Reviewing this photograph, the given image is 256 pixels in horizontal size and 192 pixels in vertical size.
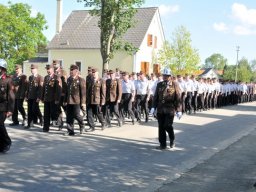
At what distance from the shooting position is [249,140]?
12.2 metres

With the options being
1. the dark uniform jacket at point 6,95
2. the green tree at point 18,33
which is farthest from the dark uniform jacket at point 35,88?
the green tree at point 18,33

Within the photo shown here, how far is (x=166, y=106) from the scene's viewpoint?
33.5 feet

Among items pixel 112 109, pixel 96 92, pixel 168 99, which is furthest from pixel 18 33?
pixel 168 99

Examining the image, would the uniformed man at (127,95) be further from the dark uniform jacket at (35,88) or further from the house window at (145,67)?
the house window at (145,67)

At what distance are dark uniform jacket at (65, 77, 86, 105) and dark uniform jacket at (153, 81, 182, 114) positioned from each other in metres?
2.39

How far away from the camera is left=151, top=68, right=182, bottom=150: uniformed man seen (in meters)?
10.1

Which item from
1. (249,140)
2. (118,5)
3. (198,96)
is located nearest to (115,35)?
(118,5)

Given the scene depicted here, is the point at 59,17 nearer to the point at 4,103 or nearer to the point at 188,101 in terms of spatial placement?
the point at 188,101

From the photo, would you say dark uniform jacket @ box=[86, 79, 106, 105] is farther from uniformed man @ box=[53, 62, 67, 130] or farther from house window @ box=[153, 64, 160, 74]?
house window @ box=[153, 64, 160, 74]

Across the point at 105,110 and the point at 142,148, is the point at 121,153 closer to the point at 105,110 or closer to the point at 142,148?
the point at 142,148

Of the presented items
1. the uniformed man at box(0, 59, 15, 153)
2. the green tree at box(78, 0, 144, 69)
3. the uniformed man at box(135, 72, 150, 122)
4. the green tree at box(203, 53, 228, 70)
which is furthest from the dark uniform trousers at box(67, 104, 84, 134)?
the green tree at box(203, 53, 228, 70)

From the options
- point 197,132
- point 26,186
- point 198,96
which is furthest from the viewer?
point 198,96

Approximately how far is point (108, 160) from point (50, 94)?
14.4 feet

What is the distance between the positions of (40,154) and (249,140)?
241 inches
